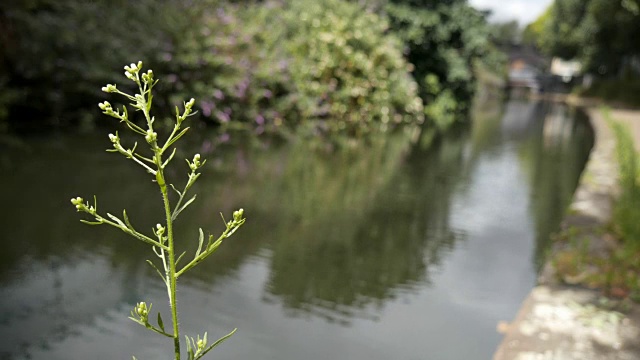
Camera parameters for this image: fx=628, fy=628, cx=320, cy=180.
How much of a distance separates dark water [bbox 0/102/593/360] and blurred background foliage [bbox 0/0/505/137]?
2.03 m

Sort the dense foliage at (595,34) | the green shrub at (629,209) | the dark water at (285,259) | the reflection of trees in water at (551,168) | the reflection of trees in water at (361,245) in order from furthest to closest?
the dense foliage at (595,34)
the reflection of trees in water at (551,168)
the green shrub at (629,209)
the reflection of trees in water at (361,245)
the dark water at (285,259)

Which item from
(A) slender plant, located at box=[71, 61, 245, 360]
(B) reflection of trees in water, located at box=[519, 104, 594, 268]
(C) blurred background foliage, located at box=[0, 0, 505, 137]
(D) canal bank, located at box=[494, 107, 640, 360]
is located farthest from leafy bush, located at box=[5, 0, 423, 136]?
(A) slender plant, located at box=[71, 61, 245, 360]

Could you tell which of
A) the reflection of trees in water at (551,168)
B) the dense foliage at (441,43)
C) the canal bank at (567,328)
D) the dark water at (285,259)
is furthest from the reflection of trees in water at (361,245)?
the dense foliage at (441,43)

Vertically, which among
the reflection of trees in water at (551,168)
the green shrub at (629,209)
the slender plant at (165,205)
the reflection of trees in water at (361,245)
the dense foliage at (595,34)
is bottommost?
the reflection of trees in water at (551,168)

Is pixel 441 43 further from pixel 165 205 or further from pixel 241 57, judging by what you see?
pixel 165 205

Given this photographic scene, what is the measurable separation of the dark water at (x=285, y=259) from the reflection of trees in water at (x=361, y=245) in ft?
0.06

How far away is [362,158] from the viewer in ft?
29.6

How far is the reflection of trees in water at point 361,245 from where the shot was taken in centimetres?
376

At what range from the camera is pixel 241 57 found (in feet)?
39.0

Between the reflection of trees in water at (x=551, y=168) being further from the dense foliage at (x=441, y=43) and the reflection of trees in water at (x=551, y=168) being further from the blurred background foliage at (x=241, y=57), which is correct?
the dense foliage at (x=441, y=43)

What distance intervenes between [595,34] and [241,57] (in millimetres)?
26228

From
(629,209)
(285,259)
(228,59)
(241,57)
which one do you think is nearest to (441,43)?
(241,57)

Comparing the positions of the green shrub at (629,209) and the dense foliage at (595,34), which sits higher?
the dense foliage at (595,34)

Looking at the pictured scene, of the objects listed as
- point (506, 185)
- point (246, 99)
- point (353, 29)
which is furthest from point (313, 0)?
point (506, 185)
